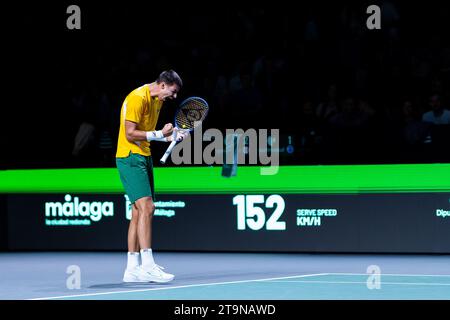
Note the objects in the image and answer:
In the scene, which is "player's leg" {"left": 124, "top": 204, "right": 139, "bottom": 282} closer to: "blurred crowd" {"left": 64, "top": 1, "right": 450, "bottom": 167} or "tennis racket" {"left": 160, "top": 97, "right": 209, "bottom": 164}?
"tennis racket" {"left": 160, "top": 97, "right": 209, "bottom": 164}

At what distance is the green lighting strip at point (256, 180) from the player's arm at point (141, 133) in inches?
141

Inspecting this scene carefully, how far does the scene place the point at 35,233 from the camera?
1330 centimetres

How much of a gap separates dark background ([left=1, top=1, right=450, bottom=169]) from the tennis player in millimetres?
3653

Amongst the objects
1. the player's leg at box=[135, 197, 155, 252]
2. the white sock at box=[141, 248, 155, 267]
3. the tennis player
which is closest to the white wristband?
the tennis player

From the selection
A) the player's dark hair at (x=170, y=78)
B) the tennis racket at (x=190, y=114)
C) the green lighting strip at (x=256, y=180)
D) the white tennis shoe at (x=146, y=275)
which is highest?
the player's dark hair at (x=170, y=78)

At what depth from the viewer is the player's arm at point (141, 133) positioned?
8.86 metres

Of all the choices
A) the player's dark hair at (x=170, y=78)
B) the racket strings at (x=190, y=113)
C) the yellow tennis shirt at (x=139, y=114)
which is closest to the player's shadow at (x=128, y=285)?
the yellow tennis shirt at (x=139, y=114)

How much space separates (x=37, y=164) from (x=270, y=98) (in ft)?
10.4

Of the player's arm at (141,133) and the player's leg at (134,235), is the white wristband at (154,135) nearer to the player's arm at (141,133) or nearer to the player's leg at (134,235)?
the player's arm at (141,133)

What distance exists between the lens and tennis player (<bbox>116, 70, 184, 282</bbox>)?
891 centimetres

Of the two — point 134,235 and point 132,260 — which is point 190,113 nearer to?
point 134,235

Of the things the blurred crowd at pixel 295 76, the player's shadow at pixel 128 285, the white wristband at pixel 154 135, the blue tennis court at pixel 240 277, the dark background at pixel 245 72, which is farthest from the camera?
the dark background at pixel 245 72
